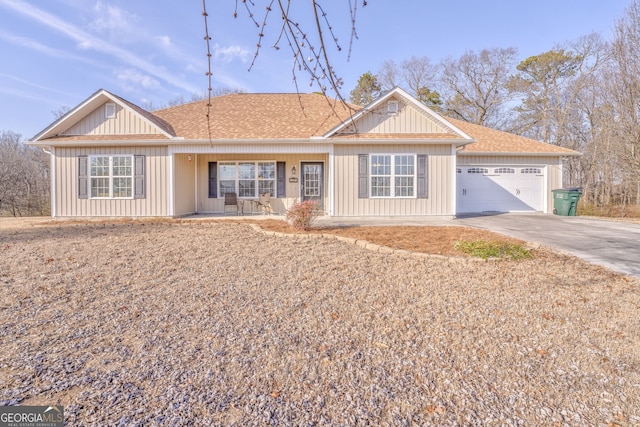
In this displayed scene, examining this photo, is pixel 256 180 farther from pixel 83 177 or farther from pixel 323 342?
pixel 323 342

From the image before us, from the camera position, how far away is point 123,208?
1095 cm

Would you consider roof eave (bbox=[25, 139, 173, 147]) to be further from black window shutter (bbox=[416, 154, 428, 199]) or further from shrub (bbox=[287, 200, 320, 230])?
black window shutter (bbox=[416, 154, 428, 199])

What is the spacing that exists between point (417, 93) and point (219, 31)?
2571cm

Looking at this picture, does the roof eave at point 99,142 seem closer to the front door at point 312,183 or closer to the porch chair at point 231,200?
the porch chair at point 231,200

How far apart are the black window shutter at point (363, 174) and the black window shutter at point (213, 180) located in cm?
580

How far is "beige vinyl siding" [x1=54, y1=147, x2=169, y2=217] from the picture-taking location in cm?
1082

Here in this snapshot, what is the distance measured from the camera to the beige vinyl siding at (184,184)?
11094 mm

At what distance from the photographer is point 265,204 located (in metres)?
12.3

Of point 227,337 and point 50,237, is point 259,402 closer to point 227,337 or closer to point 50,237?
point 227,337

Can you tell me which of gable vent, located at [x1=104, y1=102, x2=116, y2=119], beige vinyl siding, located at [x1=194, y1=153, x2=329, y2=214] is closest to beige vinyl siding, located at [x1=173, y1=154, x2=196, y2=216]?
beige vinyl siding, located at [x1=194, y1=153, x2=329, y2=214]

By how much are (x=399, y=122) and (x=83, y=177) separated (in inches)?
432

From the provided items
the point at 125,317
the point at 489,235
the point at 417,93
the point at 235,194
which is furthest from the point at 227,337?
the point at 417,93

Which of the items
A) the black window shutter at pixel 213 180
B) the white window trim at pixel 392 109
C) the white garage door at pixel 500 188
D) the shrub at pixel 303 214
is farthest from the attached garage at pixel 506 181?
the black window shutter at pixel 213 180

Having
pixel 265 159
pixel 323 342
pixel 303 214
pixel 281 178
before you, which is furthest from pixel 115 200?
pixel 323 342
